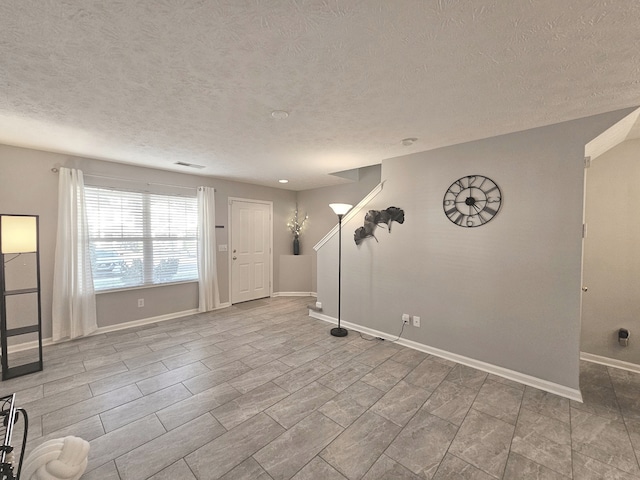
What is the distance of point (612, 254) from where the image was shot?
111 inches

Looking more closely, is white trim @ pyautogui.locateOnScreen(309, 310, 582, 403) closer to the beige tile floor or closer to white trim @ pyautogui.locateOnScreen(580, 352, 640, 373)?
the beige tile floor

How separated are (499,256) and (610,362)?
5.70 feet

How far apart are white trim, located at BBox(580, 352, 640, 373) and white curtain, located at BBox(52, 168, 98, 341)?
6.13 meters

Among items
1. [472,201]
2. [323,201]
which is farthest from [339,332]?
[323,201]

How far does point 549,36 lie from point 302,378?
3.00 metres

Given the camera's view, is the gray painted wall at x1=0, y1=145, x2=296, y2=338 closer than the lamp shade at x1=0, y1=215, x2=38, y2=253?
No

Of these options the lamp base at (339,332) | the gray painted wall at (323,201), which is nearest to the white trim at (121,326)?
the gray painted wall at (323,201)

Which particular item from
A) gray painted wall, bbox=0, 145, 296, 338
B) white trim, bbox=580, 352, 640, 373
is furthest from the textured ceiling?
white trim, bbox=580, 352, 640, 373

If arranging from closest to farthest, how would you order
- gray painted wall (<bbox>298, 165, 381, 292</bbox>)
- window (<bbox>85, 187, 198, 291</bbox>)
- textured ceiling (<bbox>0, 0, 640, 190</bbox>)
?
textured ceiling (<bbox>0, 0, 640, 190</bbox>)
window (<bbox>85, 187, 198, 291</bbox>)
gray painted wall (<bbox>298, 165, 381, 292</bbox>)

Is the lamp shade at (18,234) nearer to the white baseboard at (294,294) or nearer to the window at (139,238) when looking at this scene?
the window at (139,238)

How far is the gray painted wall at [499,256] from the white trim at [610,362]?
1021 mm

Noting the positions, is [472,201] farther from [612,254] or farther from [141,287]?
[141,287]

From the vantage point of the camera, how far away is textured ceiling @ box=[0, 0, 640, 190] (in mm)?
1199

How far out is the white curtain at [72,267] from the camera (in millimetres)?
3338
